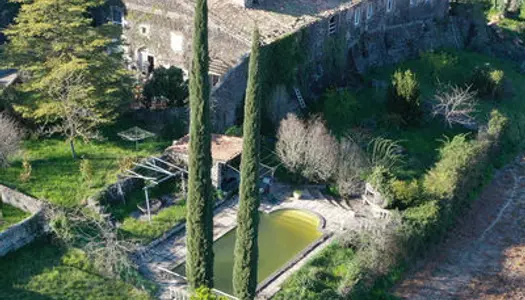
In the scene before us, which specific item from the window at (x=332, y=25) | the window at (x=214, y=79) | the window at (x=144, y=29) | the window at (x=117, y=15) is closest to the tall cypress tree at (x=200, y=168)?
the window at (x=214, y=79)

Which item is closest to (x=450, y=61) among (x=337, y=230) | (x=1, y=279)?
(x=337, y=230)

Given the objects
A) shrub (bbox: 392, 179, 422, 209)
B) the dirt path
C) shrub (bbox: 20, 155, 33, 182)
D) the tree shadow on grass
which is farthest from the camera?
shrub (bbox: 20, 155, 33, 182)

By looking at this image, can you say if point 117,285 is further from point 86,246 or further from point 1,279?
point 1,279

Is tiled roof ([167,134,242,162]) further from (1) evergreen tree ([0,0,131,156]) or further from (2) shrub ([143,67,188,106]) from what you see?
(1) evergreen tree ([0,0,131,156])

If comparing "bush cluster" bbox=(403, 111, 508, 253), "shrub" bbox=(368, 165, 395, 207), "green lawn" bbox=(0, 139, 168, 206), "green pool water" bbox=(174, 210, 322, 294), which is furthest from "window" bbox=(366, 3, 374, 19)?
"green pool water" bbox=(174, 210, 322, 294)

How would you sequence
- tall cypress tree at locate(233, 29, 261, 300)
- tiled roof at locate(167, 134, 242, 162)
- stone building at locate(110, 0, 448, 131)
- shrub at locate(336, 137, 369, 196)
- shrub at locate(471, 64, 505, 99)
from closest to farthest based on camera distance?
tall cypress tree at locate(233, 29, 261, 300)
tiled roof at locate(167, 134, 242, 162)
shrub at locate(336, 137, 369, 196)
stone building at locate(110, 0, 448, 131)
shrub at locate(471, 64, 505, 99)

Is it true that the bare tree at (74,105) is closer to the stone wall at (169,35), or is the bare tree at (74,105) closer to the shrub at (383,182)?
the stone wall at (169,35)
